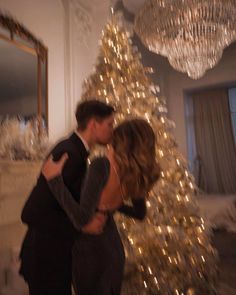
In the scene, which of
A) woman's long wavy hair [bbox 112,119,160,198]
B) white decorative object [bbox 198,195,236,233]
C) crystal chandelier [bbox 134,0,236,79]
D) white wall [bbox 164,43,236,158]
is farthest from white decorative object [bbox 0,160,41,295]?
white wall [bbox 164,43,236,158]

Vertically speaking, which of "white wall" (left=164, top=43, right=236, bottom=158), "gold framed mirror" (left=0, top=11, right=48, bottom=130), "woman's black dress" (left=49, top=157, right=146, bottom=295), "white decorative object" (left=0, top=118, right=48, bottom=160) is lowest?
"woman's black dress" (left=49, top=157, right=146, bottom=295)

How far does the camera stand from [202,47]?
109 inches

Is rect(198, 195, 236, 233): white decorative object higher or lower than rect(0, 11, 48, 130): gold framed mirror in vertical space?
lower

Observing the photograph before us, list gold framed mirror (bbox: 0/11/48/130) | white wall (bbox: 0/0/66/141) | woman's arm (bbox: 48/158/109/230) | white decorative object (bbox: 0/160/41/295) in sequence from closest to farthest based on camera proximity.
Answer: woman's arm (bbox: 48/158/109/230)
white decorative object (bbox: 0/160/41/295)
gold framed mirror (bbox: 0/11/48/130)
white wall (bbox: 0/0/66/141)

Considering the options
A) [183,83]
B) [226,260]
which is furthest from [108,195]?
[183,83]

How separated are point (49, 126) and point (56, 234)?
182 centimetres

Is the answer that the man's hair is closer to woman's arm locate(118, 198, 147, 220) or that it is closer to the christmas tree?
woman's arm locate(118, 198, 147, 220)

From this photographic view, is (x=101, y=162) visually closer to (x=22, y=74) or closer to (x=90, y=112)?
(x=90, y=112)

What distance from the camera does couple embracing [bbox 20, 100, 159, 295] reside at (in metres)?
1.25

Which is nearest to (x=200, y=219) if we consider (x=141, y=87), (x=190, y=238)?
(x=190, y=238)

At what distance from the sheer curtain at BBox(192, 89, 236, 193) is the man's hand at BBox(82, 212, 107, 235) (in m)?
5.29

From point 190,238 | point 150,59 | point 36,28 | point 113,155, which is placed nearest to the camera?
point 113,155

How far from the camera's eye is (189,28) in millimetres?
2646

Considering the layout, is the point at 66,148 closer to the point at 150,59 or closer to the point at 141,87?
the point at 141,87
